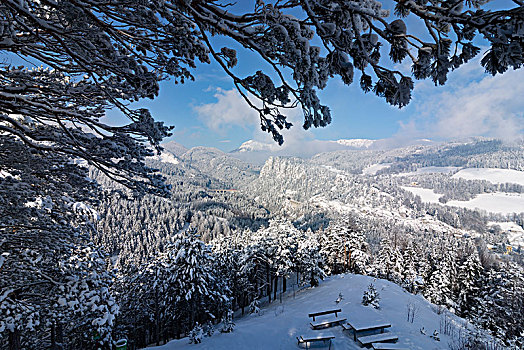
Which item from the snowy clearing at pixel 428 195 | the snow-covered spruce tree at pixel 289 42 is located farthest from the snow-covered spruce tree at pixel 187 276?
the snowy clearing at pixel 428 195

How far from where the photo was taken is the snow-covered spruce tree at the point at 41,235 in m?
3.66

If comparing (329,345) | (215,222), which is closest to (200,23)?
(329,345)

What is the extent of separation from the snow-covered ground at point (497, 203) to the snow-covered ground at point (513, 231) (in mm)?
21547

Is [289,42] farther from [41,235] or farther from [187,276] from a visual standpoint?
[187,276]

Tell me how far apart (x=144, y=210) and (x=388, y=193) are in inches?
7126

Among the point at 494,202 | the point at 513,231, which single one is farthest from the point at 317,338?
the point at 494,202

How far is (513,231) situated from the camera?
375 ft

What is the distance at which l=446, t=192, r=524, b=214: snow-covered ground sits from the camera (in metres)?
142

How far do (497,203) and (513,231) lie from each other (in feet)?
169

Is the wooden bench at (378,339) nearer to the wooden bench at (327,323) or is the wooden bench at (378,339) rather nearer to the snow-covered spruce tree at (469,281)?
the wooden bench at (327,323)

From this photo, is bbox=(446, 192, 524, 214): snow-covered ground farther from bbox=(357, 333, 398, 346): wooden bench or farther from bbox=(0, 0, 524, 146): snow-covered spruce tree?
bbox=(0, 0, 524, 146): snow-covered spruce tree

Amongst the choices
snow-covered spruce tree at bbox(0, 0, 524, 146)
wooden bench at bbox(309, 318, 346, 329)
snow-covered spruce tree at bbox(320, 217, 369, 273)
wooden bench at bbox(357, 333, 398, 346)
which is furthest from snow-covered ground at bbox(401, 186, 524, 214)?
snow-covered spruce tree at bbox(0, 0, 524, 146)

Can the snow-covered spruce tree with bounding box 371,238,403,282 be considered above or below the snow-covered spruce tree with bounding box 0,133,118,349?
below

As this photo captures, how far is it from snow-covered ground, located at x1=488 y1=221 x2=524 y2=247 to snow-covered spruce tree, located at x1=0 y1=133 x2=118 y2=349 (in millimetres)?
A: 151194
